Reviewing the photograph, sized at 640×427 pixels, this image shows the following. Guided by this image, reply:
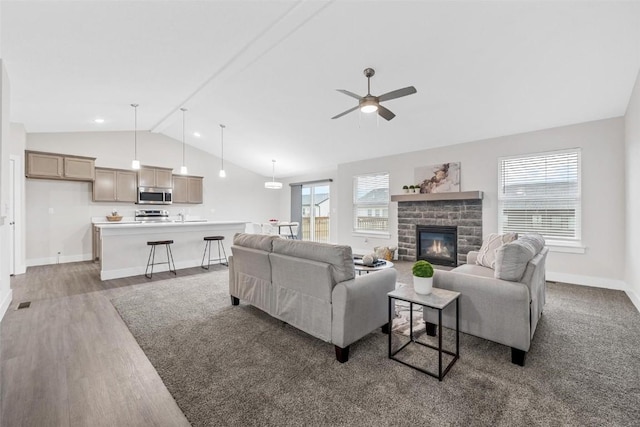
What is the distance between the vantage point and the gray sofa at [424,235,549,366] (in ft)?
6.96

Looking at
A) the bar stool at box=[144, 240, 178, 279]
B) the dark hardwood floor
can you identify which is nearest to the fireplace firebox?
the bar stool at box=[144, 240, 178, 279]

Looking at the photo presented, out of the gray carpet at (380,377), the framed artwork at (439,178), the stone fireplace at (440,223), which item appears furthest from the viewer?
the framed artwork at (439,178)

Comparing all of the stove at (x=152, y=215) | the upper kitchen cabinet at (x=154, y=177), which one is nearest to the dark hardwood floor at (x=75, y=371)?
the stove at (x=152, y=215)

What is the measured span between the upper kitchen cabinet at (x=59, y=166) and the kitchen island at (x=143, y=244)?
6.01ft

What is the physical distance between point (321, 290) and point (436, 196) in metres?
4.22

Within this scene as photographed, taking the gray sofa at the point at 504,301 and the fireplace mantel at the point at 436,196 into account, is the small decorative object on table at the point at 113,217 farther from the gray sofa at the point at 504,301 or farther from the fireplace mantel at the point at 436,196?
the gray sofa at the point at 504,301

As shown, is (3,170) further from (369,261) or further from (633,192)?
(633,192)

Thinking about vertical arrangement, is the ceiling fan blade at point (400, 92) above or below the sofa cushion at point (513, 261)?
above

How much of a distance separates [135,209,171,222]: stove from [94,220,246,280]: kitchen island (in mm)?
1912

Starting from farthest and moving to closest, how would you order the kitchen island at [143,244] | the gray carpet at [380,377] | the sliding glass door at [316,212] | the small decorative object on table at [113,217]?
the sliding glass door at [316,212], the small decorative object on table at [113,217], the kitchen island at [143,244], the gray carpet at [380,377]

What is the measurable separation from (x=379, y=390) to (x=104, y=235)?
201 inches

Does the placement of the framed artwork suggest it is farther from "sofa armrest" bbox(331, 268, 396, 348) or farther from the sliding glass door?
"sofa armrest" bbox(331, 268, 396, 348)

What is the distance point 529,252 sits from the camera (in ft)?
7.54

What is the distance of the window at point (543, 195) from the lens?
4.48 metres
